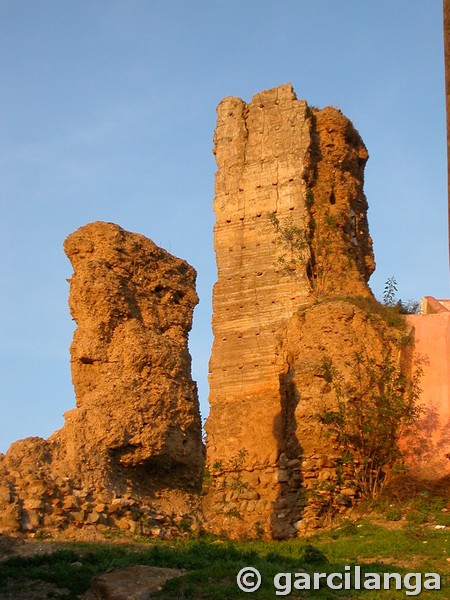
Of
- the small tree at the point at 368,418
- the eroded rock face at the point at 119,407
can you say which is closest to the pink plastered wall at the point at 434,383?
the small tree at the point at 368,418

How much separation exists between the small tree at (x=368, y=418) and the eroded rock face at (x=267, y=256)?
1022mm

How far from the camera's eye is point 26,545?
1218cm

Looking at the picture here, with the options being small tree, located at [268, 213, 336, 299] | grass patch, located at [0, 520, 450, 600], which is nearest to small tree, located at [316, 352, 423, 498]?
grass patch, located at [0, 520, 450, 600]

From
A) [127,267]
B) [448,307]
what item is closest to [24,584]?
[127,267]

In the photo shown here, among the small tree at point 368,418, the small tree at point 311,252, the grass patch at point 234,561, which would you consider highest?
the small tree at point 311,252

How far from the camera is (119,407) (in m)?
14.6

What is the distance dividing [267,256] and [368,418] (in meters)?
3.72

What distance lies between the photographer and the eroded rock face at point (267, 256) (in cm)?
1688

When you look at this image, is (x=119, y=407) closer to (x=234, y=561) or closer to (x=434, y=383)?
(x=234, y=561)

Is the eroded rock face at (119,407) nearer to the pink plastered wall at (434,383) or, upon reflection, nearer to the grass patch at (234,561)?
the grass patch at (234,561)

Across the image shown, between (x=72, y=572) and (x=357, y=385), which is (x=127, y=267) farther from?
(x=72, y=572)

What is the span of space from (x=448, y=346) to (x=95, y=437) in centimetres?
511

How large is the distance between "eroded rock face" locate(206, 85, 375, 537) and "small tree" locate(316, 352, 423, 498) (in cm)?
102

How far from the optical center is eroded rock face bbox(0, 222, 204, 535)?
1349 centimetres
